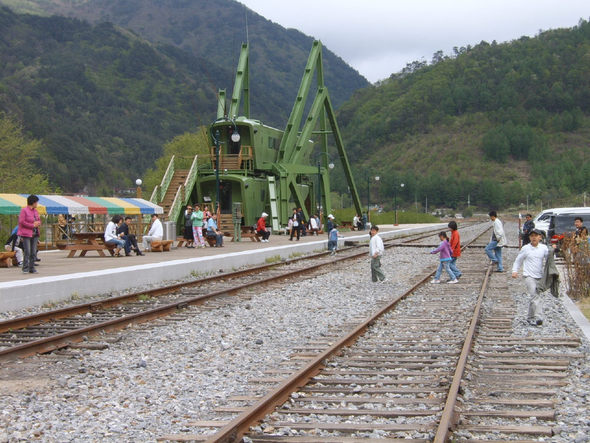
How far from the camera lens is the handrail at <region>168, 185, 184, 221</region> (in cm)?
3881

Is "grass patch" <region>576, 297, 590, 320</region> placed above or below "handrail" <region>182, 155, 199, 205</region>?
below

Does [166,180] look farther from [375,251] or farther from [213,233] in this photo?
[375,251]

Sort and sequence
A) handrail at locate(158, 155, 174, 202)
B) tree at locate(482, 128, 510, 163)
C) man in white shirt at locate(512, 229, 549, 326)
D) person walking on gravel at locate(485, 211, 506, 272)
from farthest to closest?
tree at locate(482, 128, 510, 163), handrail at locate(158, 155, 174, 202), person walking on gravel at locate(485, 211, 506, 272), man in white shirt at locate(512, 229, 549, 326)

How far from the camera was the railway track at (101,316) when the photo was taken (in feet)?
31.7

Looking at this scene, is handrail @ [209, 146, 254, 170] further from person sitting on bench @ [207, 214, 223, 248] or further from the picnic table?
the picnic table

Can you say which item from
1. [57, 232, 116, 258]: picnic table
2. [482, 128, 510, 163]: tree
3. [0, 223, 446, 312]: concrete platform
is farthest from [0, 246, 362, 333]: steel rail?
[482, 128, 510, 163]: tree

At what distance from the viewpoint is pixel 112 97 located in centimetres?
19162

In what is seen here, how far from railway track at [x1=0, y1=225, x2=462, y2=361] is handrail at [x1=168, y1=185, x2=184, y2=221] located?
20077 millimetres

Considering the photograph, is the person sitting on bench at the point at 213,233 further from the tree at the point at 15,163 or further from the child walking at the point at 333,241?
the tree at the point at 15,163

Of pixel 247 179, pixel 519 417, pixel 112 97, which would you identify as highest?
pixel 112 97

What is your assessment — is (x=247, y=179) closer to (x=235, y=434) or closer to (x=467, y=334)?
(x=467, y=334)

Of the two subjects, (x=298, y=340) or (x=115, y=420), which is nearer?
(x=115, y=420)

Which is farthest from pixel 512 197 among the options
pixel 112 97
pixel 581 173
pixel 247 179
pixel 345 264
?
pixel 345 264

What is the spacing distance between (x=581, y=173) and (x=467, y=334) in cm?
16819
